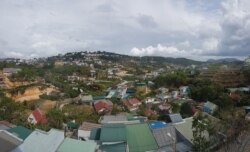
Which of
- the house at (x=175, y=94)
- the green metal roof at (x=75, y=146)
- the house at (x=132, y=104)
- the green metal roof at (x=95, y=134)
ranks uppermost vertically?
the green metal roof at (x=75, y=146)

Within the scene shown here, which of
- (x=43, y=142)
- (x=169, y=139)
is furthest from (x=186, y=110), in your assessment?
(x=43, y=142)

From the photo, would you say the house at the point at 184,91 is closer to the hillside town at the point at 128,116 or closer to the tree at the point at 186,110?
the hillside town at the point at 128,116

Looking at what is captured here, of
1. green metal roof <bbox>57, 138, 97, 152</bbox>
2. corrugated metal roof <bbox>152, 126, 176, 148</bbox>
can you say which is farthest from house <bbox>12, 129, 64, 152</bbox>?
corrugated metal roof <bbox>152, 126, 176, 148</bbox>

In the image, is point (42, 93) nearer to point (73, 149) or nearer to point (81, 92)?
point (81, 92)

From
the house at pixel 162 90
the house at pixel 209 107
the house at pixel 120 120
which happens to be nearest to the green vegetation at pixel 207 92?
the house at pixel 209 107

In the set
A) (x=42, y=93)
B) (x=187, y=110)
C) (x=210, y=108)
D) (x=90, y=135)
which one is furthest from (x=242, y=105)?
(x=42, y=93)

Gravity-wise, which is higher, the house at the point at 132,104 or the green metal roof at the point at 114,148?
the green metal roof at the point at 114,148
